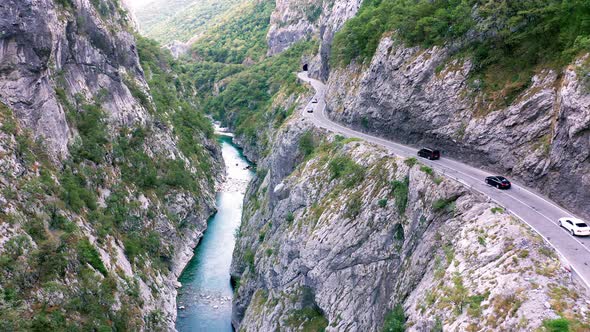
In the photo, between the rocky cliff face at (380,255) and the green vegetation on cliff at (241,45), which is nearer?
the rocky cliff face at (380,255)

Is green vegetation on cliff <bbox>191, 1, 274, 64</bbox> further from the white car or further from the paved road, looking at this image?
the white car

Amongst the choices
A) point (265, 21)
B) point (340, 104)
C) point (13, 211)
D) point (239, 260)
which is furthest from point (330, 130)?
point (265, 21)

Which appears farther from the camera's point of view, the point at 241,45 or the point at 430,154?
the point at 241,45

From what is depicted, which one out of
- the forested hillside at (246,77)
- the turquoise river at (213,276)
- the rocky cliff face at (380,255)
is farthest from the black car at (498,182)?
the forested hillside at (246,77)

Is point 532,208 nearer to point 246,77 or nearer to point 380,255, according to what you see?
point 380,255

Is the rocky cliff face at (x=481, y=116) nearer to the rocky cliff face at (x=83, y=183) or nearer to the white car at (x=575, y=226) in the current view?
the white car at (x=575, y=226)

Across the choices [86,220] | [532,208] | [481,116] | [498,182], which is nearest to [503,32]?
[481,116]

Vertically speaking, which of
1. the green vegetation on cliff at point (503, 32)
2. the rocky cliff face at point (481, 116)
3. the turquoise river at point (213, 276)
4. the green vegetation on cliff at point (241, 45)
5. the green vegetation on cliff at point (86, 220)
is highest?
the green vegetation on cliff at point (241, 45)
